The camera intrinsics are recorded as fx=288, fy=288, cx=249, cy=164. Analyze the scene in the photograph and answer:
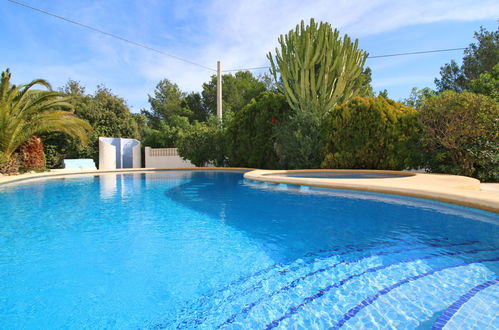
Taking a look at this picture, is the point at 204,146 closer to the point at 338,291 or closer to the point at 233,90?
the point at 233,90

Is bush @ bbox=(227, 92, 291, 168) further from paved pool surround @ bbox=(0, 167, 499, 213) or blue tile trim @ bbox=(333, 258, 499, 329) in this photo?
blue tile trim @ bbox=(333, 258, 499, 329)

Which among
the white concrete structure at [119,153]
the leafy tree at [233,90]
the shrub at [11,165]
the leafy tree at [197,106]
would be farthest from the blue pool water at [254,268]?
the leafy tree at [197,106]

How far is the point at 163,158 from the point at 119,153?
298cm

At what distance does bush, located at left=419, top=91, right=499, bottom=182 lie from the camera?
8086mm

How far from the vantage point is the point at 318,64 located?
13.8m

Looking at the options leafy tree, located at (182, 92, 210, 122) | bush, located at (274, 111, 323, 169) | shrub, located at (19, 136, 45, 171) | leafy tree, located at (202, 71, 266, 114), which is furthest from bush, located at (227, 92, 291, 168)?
leafy tree, located at (182, 92, 210, 122)

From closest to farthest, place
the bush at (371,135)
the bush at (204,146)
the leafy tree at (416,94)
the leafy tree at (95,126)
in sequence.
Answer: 1. the bush at (371,135)
2. the leafy tree at (95,126)
3. the bush at (204,146)
4. the leafy tree at (416,94)

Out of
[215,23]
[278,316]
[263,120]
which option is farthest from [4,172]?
[278,316]

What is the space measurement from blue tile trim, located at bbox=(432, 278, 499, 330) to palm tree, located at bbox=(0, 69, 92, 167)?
1593 centimetres

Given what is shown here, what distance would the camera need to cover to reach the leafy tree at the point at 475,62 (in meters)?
25.7

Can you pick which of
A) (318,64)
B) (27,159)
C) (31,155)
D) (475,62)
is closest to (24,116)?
(31,155)

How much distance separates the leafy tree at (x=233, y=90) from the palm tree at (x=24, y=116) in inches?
664

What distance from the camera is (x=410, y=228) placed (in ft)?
14.1

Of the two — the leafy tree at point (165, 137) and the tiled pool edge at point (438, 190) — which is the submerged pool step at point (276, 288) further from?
the leafy tree at point (165, 137)
